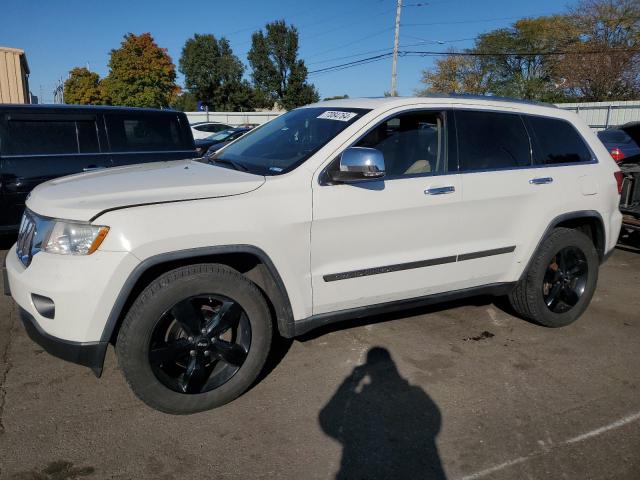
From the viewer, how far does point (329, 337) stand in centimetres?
411

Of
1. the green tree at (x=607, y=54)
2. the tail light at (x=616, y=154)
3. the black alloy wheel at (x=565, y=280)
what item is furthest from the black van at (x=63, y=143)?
the green tree at (x=607, y=54)

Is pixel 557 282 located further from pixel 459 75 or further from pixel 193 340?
pixel 459 75

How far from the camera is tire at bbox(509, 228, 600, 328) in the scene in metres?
4.14

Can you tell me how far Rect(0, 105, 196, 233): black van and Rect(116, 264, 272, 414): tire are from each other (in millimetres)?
3988

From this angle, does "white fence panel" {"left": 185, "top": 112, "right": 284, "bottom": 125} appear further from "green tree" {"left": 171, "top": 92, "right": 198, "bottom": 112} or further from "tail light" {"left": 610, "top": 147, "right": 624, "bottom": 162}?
"tail light" {"left": 610, "top": 147, "right": 624, "bottom": 162}

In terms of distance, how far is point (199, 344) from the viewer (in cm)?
292

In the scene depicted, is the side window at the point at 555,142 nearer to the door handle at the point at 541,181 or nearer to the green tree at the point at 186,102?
the door handle at the point at 541,181

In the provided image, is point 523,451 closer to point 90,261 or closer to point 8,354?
point 90,261

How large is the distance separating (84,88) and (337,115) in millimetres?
66685

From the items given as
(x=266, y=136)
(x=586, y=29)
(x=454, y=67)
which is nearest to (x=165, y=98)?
(x=454, y=67)

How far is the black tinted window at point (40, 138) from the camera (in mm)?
5801

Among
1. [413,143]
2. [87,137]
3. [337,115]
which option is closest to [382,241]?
[413,143]

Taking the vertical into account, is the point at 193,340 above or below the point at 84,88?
below

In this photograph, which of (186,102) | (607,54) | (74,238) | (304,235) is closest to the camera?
(74,238)
